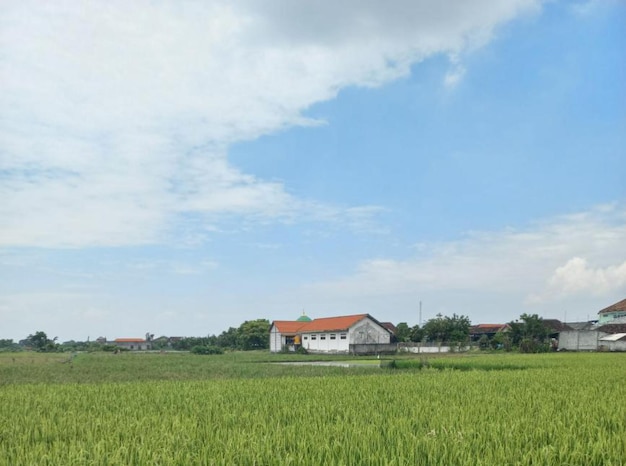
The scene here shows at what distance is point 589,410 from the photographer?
8.57 meters

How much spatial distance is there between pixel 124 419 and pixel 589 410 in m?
7.61

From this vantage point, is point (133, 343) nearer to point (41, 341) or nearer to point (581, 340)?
point (41, 341)

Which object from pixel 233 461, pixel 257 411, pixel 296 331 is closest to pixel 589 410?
pixel 257 411

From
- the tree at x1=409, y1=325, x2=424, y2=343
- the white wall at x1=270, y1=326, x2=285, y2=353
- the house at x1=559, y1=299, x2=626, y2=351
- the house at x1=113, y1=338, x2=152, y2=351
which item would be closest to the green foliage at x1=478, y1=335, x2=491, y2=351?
the tree at x1=409, y1=325, x2=424, y2=343

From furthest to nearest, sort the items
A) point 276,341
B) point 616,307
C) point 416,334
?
1. point 276,341
2. point 416,334
3. point 616,307

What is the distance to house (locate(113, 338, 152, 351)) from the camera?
356 feet

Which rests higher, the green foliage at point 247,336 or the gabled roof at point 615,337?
the gabled roof at point 615,337

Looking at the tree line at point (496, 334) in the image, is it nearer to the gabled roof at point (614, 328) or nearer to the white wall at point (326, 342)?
the gabled roof at point (614, 328)

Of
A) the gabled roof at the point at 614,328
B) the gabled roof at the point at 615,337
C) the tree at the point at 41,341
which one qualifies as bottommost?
the tree at the point at 41,341

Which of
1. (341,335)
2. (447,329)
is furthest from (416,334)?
(341,335)

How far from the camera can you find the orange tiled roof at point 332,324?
5069 centimetres

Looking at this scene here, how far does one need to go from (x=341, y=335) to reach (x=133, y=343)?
75.1 metres

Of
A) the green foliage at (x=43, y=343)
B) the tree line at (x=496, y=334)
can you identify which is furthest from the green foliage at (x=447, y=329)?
the green foliage at (x=43, y=343)

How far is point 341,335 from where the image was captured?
50.7 m
